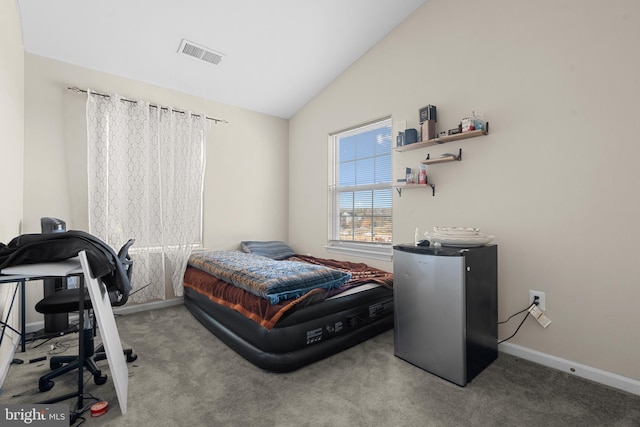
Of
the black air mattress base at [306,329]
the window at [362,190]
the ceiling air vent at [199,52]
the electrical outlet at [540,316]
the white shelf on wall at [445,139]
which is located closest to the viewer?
the black air mattress base at [306,329]

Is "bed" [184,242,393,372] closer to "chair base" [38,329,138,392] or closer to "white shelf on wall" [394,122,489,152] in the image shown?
"chair base" [38,329,138,392]

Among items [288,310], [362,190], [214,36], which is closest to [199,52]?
[214,36]

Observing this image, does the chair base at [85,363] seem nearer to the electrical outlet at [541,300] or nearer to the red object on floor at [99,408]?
the red object on floor at [99,408]

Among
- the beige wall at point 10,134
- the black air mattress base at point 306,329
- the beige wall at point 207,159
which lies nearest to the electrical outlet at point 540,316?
the black air mattress base at point 306,329

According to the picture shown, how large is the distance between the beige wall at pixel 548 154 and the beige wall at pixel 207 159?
2.12m

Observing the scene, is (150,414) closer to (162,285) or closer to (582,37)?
(162,285)

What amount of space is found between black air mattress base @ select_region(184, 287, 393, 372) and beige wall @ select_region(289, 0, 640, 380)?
90cm

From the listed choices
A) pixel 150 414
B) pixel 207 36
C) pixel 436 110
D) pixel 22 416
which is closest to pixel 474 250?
pixel 436 110

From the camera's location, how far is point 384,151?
334cm

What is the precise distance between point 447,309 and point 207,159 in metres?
3.16

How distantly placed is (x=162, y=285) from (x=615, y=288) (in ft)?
12.8

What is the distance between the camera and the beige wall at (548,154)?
1.79m

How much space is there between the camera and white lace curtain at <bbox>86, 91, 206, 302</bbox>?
2.94m

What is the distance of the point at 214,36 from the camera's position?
9.12 feet
